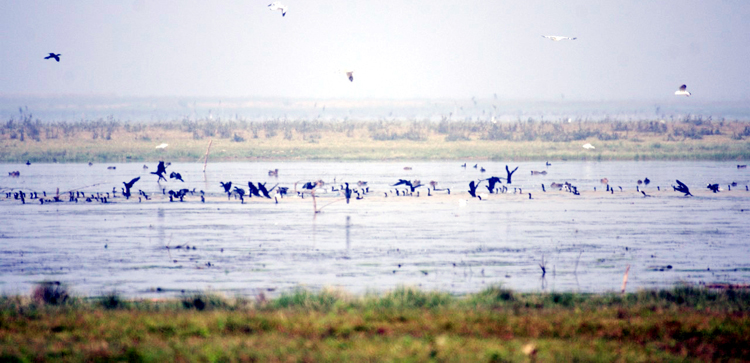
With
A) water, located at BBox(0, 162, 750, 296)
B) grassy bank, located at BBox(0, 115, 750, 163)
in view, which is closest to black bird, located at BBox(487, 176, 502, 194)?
water, located at BBox(0, 162, 750, 296)

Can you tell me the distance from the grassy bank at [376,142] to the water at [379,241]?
21.6 metres

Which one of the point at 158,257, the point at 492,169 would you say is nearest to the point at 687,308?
the point at 158,257

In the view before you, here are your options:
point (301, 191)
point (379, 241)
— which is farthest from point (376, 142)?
point (379, 241)

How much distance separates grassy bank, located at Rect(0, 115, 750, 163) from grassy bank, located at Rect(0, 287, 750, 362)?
42262 mm

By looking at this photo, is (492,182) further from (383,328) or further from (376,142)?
(376,142)

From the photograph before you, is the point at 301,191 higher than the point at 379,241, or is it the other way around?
the point at 301,191

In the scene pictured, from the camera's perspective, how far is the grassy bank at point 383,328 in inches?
337

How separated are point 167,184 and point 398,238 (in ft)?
58.8

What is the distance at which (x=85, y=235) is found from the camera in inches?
786

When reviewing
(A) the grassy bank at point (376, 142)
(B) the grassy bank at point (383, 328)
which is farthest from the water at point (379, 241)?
(A) the grassy bank at point (376, 142)

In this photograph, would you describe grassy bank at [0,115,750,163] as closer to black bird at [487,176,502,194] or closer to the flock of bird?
the flock of bird

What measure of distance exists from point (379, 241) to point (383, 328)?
9147 millimetres

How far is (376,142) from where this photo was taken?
63.4 metres

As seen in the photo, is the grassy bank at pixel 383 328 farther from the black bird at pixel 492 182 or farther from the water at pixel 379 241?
the black bird at pixel 492 182
